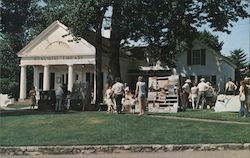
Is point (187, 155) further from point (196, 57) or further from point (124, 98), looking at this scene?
point (196, 57)

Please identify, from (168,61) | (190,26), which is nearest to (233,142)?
(190,26)

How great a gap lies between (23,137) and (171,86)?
10542 mm

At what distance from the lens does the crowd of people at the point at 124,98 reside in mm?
23625

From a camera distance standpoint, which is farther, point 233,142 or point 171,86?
point 171,86

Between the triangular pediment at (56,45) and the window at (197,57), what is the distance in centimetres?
1043

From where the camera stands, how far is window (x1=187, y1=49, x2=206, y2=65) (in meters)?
49.2

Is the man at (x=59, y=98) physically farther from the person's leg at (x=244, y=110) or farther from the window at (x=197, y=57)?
the window at (x=197, y=57)

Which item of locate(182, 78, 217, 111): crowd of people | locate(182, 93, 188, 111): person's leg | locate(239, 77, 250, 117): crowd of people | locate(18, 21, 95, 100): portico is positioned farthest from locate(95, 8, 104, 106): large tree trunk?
locate(239, 77, 250, 117): crowd of people

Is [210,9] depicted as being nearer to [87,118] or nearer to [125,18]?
[125,18]

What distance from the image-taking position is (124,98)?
26.3 metres

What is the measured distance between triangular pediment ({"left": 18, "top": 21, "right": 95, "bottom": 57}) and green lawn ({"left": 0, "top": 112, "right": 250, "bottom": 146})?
22367 mm

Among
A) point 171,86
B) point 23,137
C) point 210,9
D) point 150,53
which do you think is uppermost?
point 210,9

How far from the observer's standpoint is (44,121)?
21766mm

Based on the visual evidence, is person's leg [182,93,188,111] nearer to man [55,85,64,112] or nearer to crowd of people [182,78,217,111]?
crowd of people [182,78,217,111]
